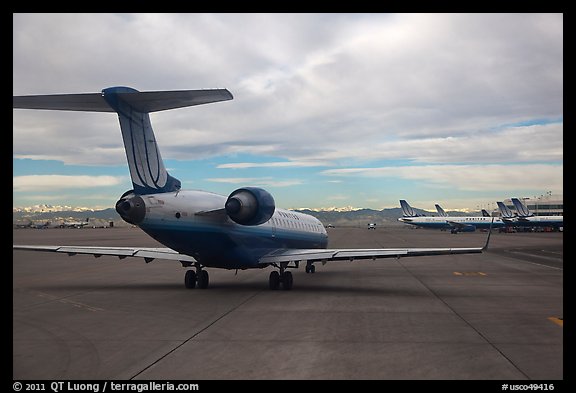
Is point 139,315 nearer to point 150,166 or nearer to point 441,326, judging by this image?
point 150,166

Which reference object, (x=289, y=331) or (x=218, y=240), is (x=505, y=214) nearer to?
(x=218, y=240)

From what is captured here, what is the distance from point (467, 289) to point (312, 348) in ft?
40.3

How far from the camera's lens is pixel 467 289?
20.8 meters

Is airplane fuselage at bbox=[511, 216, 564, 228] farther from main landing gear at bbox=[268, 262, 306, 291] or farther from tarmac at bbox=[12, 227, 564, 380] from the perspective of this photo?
main landing gear at bbox=[268, 262, 306, 291]

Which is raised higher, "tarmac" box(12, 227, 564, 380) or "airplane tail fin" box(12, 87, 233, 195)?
"airplane tail fin" box(12, 87, 233, 195)

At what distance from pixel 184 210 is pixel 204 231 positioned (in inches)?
44.5

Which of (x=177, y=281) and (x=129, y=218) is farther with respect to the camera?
(x=177, y=281)

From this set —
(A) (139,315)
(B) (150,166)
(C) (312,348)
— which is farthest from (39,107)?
(C) (312,348)

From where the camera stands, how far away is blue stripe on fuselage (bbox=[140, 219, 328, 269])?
18.2 meters

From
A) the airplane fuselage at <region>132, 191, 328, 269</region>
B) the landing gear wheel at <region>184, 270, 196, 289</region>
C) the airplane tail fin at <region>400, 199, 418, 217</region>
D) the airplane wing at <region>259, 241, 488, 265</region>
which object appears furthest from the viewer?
the airplane tail fin at <region>400, 199, 418, 217</region>

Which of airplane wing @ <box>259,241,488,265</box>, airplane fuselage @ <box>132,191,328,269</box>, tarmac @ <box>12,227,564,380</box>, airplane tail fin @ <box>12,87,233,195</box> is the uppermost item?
airplane tail fin @ <box>12,87,233,195</box>

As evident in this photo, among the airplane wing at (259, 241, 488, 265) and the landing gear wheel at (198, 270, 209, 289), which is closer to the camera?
the airplane wing at (259, 241, 488, 265)

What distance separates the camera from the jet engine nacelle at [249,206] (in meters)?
18.5

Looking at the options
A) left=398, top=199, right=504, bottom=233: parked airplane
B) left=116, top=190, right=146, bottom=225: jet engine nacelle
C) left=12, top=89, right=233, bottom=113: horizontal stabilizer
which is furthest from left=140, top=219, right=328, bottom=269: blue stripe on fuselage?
left=398, top=199, right=504, bottom=233: parked airplane
